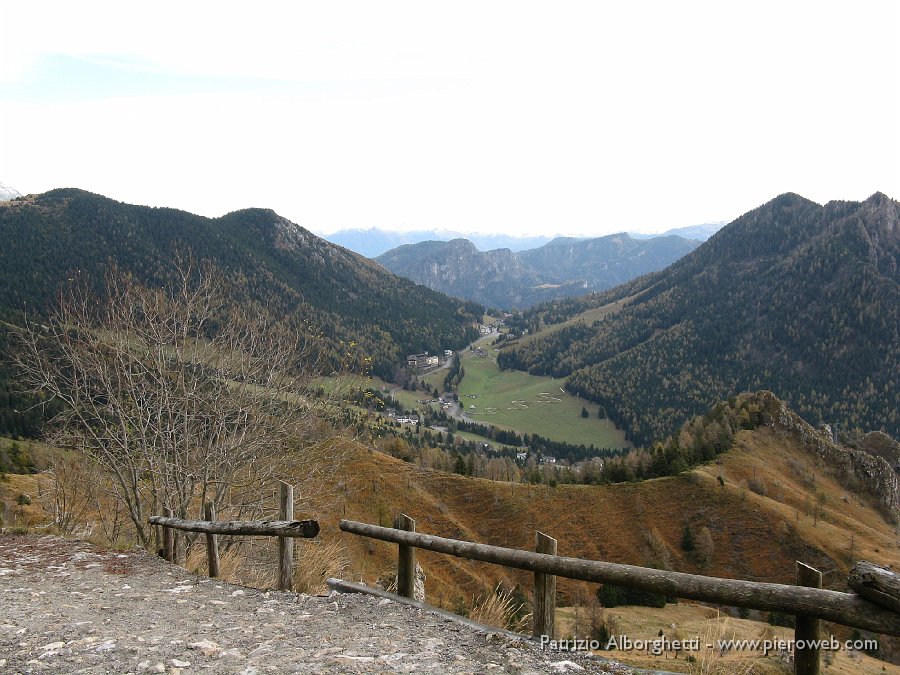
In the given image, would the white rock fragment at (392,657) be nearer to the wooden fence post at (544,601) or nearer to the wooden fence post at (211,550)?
the wooden fence post at (544,601)

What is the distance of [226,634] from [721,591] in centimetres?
572

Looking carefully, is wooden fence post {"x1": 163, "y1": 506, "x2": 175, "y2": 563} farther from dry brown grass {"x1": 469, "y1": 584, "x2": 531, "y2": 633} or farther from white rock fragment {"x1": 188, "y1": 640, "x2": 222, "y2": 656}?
dry brown grass {"x1": 469, "y1": 584, "x2": 531, "y2": 633}

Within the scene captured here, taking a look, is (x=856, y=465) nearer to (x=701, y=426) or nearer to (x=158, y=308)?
(x=701, y=426)

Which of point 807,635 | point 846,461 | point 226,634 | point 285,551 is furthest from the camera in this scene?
point 846,461

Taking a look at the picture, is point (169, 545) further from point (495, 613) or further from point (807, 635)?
point (807, 635)

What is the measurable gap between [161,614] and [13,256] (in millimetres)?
241336

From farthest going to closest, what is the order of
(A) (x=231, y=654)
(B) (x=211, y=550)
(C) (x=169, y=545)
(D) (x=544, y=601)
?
(C) (x=169, y=545), (B) (x=211, y=550), (D) (x=544, y=601), (A) (x=231, y=654)

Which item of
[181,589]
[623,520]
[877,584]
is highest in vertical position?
[877,584]

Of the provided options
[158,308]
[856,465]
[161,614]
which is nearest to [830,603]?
[161,614]

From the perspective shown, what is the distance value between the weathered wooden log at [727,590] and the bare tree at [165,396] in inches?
410

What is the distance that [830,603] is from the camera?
4465mm

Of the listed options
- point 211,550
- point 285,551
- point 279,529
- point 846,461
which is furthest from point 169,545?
point 846,461

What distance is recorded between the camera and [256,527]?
868 cm

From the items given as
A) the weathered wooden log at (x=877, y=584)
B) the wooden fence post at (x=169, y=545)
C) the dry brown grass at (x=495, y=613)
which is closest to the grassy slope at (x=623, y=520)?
the wooden fence post at (x=169, y=545)
